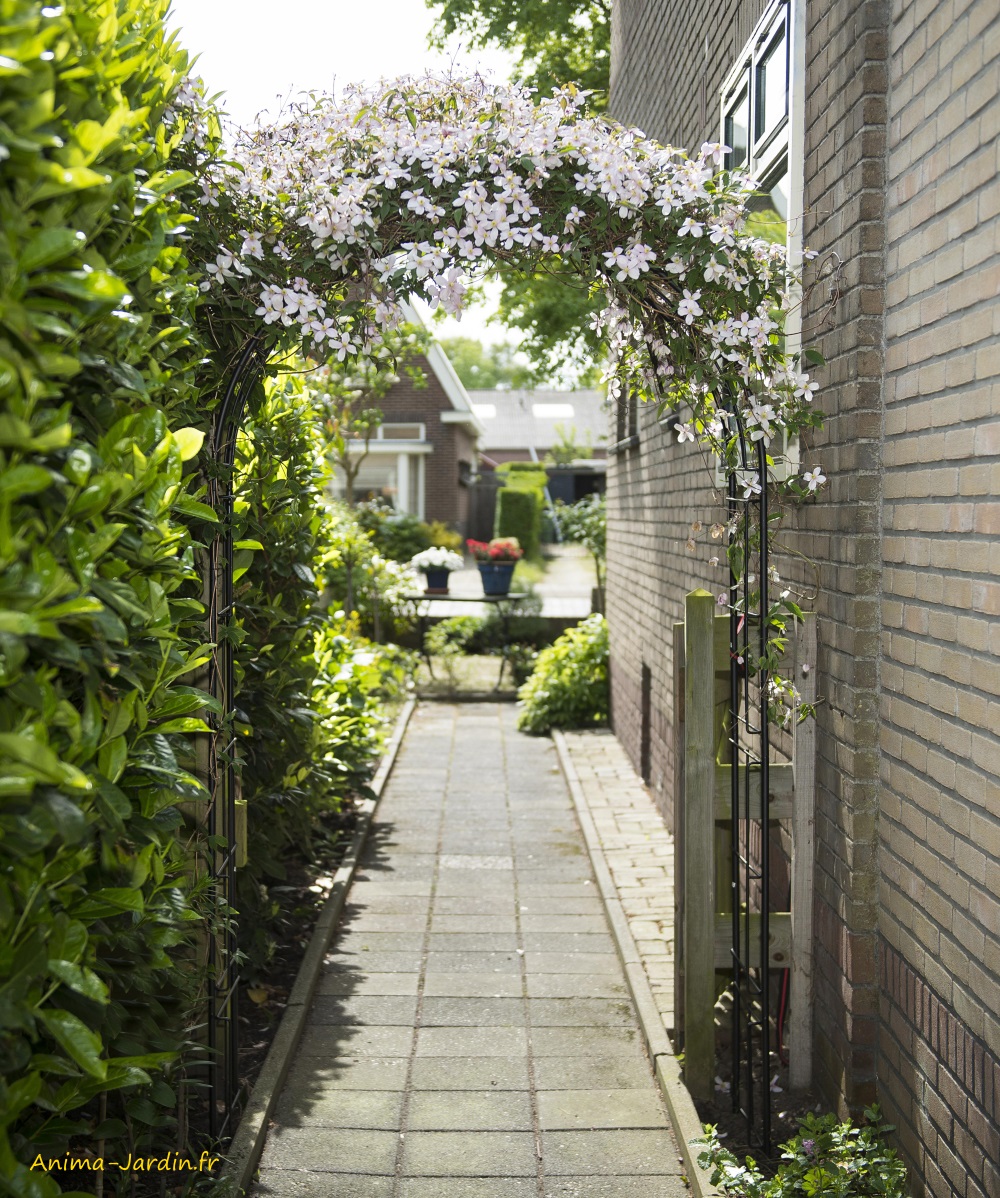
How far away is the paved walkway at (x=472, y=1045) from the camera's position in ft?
11.9

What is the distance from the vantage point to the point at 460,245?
139 inches

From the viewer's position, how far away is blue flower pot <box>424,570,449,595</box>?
15.5 meters

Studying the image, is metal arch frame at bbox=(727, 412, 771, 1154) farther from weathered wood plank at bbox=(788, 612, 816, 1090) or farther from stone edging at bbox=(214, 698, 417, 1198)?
stone edging at bbox=(214, 698, 417, 1198)

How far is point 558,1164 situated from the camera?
3.66 m

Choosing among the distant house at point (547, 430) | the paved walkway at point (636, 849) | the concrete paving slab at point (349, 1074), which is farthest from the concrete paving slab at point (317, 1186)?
the distant house at point (547, 430)

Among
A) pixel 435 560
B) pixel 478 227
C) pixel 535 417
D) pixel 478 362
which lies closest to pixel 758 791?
pixel 478 227

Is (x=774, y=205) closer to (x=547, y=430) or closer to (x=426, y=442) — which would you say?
(x=426, y=442)

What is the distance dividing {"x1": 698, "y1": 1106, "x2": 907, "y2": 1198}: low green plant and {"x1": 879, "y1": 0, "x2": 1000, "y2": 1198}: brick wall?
0.28 feet

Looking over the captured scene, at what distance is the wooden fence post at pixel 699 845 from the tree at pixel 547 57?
1102 cm

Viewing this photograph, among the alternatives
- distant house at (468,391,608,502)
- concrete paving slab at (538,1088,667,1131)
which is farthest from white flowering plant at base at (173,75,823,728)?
distant house at (468,391,608,502)

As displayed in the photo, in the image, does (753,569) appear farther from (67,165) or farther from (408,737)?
(408,737)

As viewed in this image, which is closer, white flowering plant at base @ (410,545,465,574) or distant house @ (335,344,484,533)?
white flowering plant at base @ (410,545,465,574)

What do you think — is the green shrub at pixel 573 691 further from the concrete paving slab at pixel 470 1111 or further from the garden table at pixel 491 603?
the concrete paving slab at pixel 470 1111

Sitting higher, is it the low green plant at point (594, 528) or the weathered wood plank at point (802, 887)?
the low green plant at point (594, 528)
